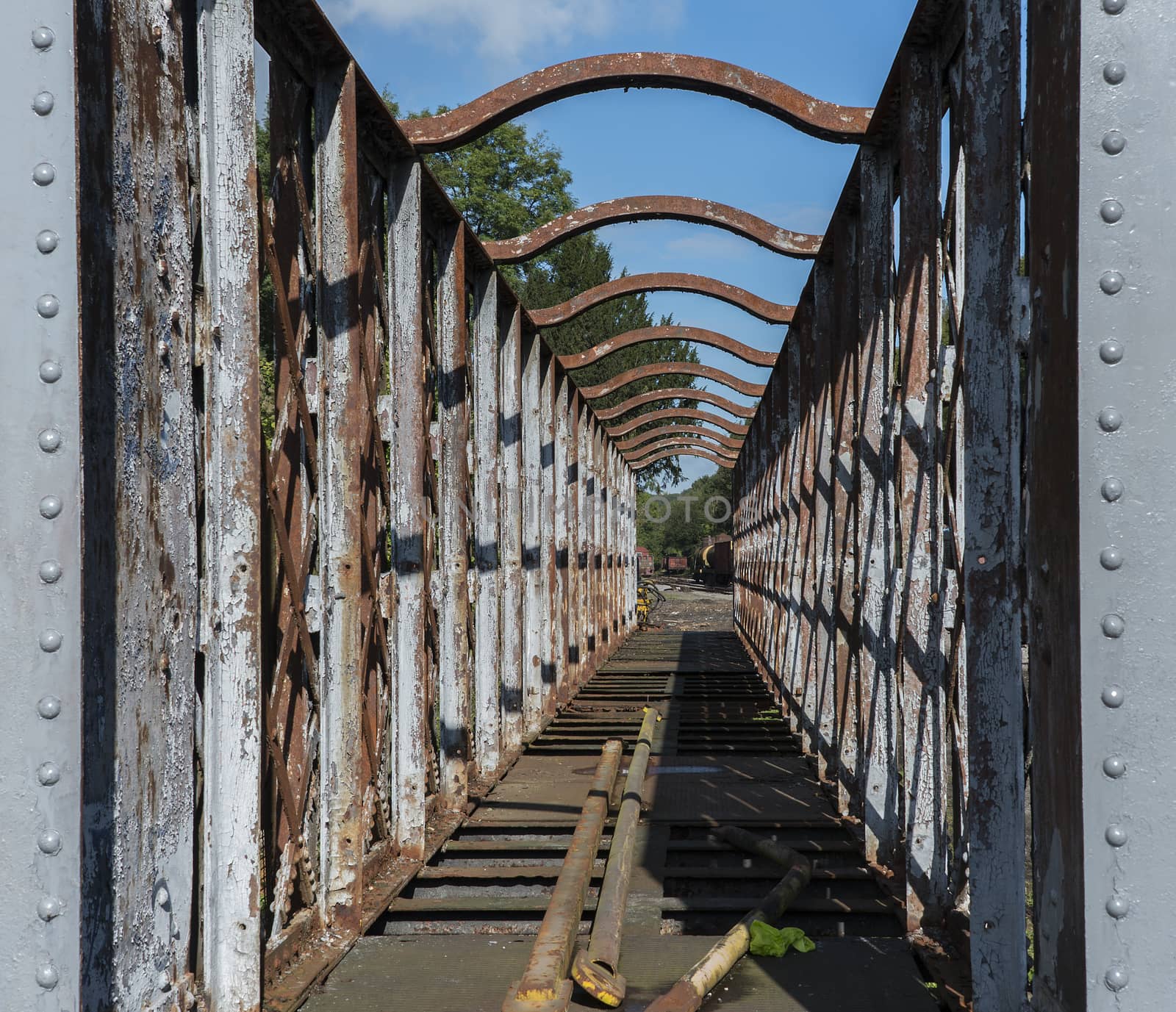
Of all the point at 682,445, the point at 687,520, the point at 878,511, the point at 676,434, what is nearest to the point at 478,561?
the point at 878,511

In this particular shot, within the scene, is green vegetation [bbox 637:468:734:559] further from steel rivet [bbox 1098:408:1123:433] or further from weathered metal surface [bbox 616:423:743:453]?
steel rivet [bbox 1098:408:1123:433]

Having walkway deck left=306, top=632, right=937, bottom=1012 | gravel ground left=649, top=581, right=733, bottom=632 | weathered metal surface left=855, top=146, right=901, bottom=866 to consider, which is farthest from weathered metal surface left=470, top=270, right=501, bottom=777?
gravel ground left=649, top=581, right=733, bottom=632

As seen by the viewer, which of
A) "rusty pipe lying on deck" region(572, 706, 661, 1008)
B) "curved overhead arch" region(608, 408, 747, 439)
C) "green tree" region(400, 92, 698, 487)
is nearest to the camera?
"rusty pipe lying on deck" region(572, 706, 661, 1008)

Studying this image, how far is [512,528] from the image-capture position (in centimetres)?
927

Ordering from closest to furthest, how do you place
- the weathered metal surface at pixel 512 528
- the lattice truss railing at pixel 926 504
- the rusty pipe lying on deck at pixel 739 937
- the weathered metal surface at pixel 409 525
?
the lattice truss railing at pixel 926 504
the rusty pipe lying on deck at pixel 739 937
the weathered metal surface at pixel 409 525
the weathered metal surface at pixel 512 528

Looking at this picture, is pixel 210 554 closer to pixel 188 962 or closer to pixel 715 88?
pixel 188 962

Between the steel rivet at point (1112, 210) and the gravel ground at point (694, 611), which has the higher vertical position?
the steel rivet at point (1112, 210)

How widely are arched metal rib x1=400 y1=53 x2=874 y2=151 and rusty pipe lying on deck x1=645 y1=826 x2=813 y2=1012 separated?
3845 mm

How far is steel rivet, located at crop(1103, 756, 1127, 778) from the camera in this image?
196 cm

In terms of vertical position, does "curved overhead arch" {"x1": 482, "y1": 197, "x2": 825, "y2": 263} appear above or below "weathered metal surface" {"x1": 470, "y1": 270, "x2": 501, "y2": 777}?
above

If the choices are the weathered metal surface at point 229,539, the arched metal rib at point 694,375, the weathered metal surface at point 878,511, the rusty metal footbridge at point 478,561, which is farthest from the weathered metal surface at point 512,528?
the arched metal rib at point 694,375

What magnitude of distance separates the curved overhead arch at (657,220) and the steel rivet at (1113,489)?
6.40 m

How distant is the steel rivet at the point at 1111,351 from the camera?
2006 mm

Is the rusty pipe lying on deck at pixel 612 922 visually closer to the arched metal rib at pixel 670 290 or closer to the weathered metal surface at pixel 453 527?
the weathered metal surface at pixel 453 527
